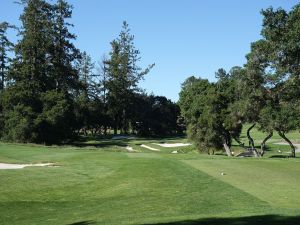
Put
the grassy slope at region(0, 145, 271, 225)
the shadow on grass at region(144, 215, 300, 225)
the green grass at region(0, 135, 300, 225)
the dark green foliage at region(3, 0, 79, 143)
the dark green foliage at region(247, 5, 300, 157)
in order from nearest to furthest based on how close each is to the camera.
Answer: the shadow on grass at region(144, 215, 300, 225) → the green grass at region(0, 135, 300, 225) → the grassy slope at region(0, 145, 271, 225) → the dark green foliage at region(247, 5, 300, 157) → the dark green foliage at region(3, 0, 79, 143)

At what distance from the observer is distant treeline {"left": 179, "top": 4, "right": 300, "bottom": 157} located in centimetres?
2456

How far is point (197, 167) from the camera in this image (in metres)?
23.1

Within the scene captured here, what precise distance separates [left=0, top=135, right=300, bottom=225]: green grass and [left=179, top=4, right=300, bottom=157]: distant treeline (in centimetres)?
643

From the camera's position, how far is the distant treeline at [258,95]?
967 inches

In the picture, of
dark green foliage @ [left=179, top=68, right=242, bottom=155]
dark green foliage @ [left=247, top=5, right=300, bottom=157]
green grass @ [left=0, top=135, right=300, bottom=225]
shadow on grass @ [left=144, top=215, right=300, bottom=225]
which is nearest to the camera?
shadow on grass @ [left=144, top=215, right=300, bottom=225]

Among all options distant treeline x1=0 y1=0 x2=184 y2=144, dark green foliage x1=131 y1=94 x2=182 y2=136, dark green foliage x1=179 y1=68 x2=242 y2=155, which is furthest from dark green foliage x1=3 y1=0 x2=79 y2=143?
dark green foliage x1=131 y1=94 x2=182 y2=136

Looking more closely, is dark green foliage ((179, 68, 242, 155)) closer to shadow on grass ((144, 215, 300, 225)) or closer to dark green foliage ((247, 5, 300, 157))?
dark green foliage ((247, 5, 300, 157))

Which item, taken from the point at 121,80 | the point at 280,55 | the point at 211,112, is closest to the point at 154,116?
the point at 121,80

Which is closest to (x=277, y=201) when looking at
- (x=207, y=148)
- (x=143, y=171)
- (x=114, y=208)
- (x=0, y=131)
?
(x=114, y=208)

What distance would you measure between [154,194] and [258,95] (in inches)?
773

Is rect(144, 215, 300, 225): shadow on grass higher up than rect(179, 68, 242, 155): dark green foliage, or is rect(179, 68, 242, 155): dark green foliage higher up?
rect(179, 68, 242, 155): dark green foliage

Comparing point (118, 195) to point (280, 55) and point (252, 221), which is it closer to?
point (252, 221)

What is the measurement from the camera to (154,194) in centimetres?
1653

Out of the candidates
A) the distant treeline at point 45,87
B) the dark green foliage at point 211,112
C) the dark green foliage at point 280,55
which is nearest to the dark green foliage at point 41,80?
the distant treeline at point 45,87
